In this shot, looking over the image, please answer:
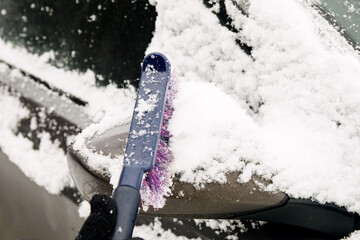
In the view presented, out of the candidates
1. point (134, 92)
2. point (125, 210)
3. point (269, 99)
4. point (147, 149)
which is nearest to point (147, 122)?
point (147, 149)

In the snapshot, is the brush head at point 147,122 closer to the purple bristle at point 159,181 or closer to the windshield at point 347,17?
the purple bristle at point 159,181

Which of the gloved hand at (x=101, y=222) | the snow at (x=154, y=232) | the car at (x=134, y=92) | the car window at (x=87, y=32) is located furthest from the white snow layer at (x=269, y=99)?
the snow at (x=154, y=232)

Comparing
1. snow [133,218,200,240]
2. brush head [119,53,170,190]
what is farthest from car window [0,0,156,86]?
snow [133,218,200,240]

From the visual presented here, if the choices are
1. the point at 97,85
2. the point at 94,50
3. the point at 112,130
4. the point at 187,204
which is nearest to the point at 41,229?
the point at 97,85

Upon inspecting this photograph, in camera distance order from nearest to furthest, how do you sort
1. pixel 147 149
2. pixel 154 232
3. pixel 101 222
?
pixel 101 222, pixel 147 149, pixel 154 232

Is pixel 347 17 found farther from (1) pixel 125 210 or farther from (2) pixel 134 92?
(1) pixel 125 210

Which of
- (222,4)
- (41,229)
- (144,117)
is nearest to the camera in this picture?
(144,117)

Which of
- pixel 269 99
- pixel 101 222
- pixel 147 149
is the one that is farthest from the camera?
pixel 269 99

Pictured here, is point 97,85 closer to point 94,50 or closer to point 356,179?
point 94,50
